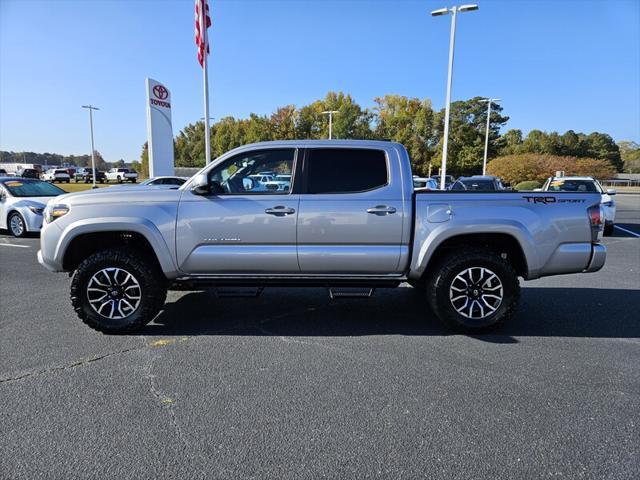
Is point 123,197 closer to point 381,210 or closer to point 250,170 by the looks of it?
point 250,170

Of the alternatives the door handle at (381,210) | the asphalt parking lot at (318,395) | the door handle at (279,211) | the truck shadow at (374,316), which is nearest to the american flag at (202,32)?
the truck shadow at (374,316)

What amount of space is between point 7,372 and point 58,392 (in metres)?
0.70

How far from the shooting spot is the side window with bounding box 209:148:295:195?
4.34 metres

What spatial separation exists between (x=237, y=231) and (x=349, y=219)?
3.78 feet

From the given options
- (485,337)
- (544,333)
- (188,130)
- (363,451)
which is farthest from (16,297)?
(188,130)

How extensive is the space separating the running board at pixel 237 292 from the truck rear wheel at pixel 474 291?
1.83m

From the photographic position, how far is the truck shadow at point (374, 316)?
4441 mm

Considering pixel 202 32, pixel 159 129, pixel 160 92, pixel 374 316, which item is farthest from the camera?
pixel 160 92

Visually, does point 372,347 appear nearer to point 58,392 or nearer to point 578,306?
point 58,392

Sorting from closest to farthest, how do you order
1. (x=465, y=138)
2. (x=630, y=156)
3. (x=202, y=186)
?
(x=202, y=186) → (x=465, y=138) → (x=630, y=156)

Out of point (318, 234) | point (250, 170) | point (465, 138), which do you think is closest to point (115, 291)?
point (250, 170)

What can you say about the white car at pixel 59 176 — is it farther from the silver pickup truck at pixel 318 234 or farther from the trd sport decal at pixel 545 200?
the trd sport decal at pixel 545 200

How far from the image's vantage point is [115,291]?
431cm

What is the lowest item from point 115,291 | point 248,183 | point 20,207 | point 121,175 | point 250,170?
point 115,291
